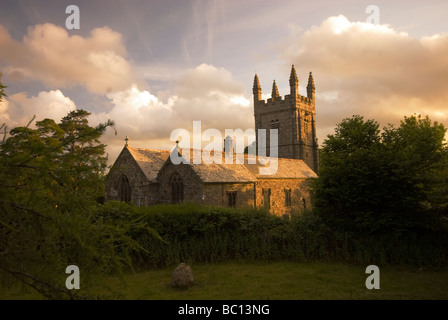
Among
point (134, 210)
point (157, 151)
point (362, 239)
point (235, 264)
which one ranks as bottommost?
point (235, 264)

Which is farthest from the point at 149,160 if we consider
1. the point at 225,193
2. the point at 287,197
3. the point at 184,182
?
the point at 287,197

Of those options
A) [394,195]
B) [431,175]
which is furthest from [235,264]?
[431,175]

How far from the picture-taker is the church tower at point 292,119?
147 ft

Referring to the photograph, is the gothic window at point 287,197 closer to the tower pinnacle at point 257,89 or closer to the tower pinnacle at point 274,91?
the tower pinnacle at point 274,91

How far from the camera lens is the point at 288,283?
35.1 feet

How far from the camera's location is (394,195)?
44.5 ft

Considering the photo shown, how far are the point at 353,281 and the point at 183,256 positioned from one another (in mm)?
7165

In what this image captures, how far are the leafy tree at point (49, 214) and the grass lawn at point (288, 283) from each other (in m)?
4.94

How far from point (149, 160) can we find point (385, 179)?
1976cm

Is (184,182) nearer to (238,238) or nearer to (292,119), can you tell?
(238,238)

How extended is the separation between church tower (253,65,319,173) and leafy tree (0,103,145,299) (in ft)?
136

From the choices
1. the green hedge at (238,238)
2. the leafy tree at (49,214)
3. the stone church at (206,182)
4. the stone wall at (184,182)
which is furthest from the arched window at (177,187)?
the leafy tree at (49,214)

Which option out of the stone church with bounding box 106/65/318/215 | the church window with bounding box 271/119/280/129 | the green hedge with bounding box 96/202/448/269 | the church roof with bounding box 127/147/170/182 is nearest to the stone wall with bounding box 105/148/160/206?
the stone church with bounding box 106/65/318/215
